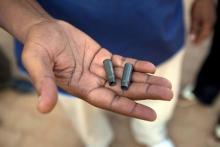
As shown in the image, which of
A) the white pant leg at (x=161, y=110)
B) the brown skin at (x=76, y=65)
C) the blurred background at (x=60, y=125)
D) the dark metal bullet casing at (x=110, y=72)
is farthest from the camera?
the blurred background at (x=60, y=125)

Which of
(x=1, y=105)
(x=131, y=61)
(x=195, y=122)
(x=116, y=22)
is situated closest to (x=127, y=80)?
(x=131, y=61)

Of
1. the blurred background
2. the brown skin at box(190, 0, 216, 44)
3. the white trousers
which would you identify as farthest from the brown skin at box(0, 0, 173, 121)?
the blurred background

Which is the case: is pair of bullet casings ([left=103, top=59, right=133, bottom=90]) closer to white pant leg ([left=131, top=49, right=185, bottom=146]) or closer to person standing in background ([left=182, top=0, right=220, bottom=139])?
white pant leg ([left=131, top=49, right=185, bottom=146])

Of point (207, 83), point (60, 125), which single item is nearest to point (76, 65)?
point (60, 125)

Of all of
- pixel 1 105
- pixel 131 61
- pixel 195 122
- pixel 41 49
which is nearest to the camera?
pixel 41 49

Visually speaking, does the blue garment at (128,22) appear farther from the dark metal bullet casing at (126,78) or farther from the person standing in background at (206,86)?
the person standing in background at (206,86)

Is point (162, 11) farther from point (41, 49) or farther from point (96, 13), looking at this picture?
point (41, 49)

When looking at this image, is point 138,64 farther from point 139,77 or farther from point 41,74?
point 41,74

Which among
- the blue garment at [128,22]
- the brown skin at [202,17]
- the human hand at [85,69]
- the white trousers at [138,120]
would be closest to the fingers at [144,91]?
the human hand at [85,69]
